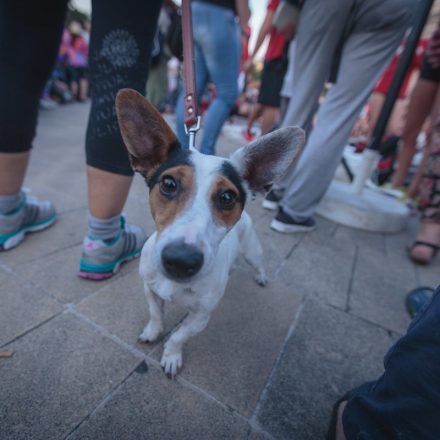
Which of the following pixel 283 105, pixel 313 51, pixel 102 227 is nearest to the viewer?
pixel 102 227

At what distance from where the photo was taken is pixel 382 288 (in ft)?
8.11

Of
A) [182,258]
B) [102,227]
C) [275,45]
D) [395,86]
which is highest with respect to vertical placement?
[275,45]

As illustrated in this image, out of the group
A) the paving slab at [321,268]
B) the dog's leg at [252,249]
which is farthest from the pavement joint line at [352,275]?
the dog's leg at [252,249]

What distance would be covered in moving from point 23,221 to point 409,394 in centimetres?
239

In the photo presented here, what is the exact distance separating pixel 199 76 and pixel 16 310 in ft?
10.1

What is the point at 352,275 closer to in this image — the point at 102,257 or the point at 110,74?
the point at 102,257

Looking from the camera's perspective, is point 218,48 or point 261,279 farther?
point 218,48

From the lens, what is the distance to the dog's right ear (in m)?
1.27

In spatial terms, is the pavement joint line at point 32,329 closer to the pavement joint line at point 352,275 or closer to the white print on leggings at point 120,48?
the white print on leggings at point 120,48

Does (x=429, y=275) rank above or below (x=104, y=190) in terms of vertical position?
below

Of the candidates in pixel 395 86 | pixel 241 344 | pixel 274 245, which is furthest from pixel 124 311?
pixel 395 86

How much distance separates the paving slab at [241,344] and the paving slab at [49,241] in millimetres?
1118

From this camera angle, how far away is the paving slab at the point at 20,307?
4.69 ft

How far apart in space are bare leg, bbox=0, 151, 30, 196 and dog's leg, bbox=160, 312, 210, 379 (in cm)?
146
